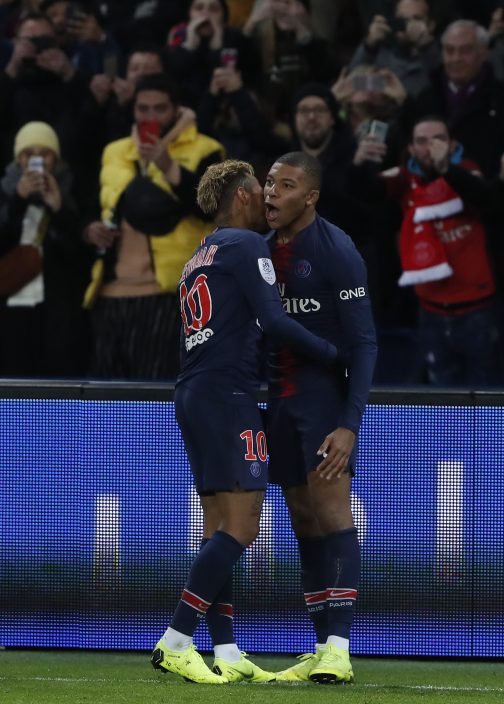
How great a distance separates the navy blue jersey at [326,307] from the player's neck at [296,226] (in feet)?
0.06

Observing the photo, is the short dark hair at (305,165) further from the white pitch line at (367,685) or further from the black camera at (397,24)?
the black camera at (397,24)

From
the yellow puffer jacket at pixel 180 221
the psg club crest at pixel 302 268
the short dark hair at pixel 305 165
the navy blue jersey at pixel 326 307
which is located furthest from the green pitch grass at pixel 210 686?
the yellow puffer jacket at pixel 180 221

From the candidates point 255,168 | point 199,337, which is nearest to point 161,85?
point 255,168

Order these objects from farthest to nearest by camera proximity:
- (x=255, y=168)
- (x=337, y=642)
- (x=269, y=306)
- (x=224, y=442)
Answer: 1. (x=255, y=168)
2. (x=337, y=642)
3. (x=224, y=442)
4. (x=269, y=306)

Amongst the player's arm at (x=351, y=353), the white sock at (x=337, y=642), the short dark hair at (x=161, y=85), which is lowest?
the white sock at (x=337, y=642)

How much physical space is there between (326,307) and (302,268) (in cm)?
18

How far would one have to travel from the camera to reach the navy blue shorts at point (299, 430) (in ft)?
19.0

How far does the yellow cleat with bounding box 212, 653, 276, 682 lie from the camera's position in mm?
5742

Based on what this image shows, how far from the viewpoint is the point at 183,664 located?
561 centimetres

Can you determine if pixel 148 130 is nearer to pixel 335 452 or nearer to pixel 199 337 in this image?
pixel 199 337

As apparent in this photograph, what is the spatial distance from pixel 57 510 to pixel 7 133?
424 cm

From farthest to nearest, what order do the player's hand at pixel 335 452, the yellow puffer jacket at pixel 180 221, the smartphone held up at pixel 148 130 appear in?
the smartphone held up at pixel 148 130
the yellow puffer jacket at pixel 180 221
the player's hand at pixel 335 452

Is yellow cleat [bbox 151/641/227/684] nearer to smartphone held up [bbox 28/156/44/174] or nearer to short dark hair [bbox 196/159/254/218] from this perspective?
short dark hair [bbox 196/159/254/218]

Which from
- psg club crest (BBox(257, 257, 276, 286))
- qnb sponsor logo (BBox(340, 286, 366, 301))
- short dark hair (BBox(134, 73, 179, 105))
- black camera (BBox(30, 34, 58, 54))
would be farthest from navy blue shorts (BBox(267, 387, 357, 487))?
black camera (BBox(30, 34, 58, 54))
